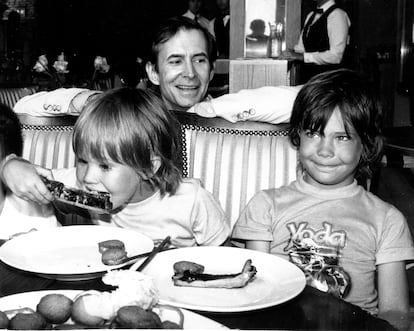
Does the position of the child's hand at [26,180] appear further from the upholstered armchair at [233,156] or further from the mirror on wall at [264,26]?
the mirror on wall at [264,26]

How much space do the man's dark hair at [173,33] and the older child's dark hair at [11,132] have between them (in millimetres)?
371

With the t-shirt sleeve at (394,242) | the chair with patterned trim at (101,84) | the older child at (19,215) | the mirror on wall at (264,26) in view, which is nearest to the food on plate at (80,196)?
the older child at (19,215)

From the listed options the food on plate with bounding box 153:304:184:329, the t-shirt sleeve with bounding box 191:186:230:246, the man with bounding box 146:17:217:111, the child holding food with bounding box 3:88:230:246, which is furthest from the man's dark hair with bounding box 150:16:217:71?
the food on plate with bounding box 153:304:184:329

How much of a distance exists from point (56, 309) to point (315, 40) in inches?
121

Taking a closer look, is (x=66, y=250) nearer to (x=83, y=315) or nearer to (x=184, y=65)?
(x=83, y=315)

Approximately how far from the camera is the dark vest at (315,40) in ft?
11.1

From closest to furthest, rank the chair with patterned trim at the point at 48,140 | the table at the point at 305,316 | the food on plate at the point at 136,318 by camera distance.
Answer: the food on plate at the point at 136,318, the table at the point at 305,316, the chair with patterned trim at the point at 48,140

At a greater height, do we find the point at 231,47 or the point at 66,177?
the point at 231,47

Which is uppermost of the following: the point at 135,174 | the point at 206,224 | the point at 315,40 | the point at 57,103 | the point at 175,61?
the point at 315,40

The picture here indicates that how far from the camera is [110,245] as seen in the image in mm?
823

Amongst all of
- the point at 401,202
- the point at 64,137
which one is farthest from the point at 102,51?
the point at 64,137

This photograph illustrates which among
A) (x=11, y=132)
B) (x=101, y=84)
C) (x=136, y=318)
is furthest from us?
(x=101, y=84)

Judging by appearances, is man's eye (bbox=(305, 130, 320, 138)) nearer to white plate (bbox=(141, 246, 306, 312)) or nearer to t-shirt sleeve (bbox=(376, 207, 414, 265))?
t-shirt sleeve (bbox=(376, 207, 414, 265))

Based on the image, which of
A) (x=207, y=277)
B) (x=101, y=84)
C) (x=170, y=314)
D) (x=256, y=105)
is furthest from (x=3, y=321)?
(x=101, y=84)
